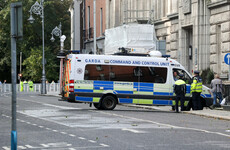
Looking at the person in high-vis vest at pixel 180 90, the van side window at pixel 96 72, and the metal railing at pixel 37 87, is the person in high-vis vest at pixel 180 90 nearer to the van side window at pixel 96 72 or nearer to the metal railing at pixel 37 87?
the van side window at pixel 96 72

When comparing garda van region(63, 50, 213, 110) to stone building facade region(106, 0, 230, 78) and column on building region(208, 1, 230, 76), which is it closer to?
column on building region(208, 1, 230, 76)

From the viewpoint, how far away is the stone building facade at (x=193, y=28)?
29.6 meters

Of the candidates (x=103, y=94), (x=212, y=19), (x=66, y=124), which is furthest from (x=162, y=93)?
(x=66, y=124)

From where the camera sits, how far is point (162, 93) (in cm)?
2577

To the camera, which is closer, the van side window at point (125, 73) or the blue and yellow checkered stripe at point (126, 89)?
the blue and yellow checkered stripe at point (126, 89)

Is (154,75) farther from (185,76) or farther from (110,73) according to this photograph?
(110,73)

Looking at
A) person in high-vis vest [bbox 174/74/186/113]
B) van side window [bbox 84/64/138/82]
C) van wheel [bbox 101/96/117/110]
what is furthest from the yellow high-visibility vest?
van wheel [bbox 101/96/117/110]

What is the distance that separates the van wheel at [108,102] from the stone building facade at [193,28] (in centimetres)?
630

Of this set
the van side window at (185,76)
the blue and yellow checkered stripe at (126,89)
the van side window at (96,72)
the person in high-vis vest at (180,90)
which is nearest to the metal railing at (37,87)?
the van side window at (185,76)

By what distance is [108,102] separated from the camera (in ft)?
83.6

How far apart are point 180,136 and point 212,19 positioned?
17.6 m

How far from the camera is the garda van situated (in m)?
25.0

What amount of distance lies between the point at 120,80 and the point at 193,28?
867cm

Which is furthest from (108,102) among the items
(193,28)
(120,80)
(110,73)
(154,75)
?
(193,28)
